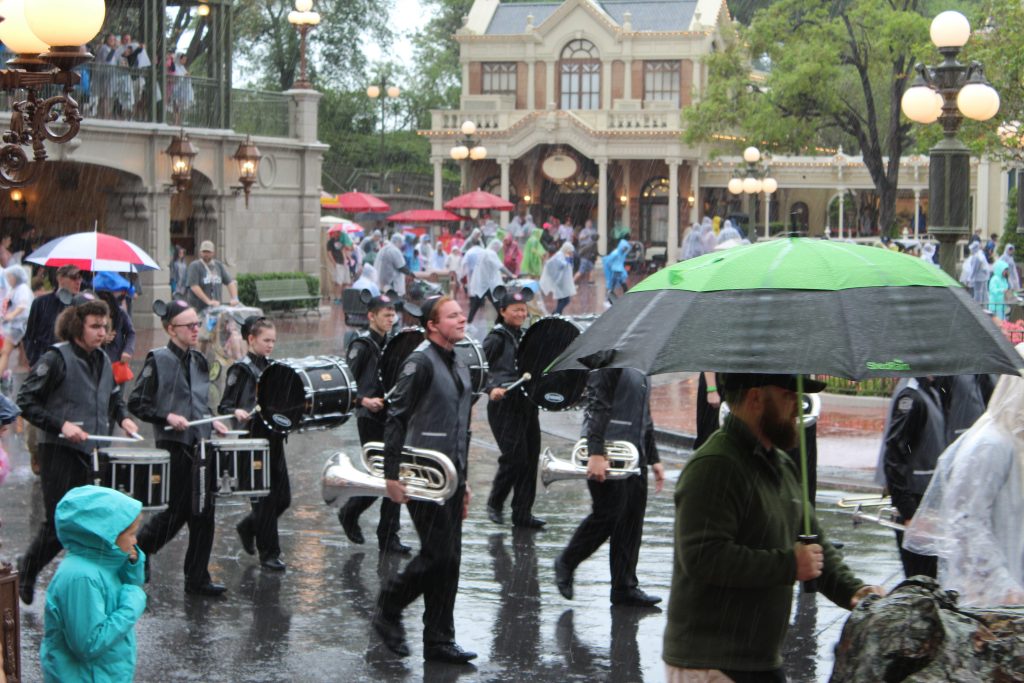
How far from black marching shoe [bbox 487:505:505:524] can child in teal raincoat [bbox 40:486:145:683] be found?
574 centimetres

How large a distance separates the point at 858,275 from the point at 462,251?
3301 cm

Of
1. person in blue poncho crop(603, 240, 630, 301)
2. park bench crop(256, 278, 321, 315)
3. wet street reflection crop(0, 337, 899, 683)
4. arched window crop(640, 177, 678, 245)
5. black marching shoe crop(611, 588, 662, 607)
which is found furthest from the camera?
arched window crop(640, 177, 678, 245)

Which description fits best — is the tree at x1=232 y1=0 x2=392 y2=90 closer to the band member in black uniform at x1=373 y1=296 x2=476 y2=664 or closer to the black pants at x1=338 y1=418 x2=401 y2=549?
the black pants at x1=338 y1=418 x2=401 y2=549

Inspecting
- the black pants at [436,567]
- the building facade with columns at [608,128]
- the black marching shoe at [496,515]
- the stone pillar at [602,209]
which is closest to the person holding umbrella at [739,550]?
the black pants at [436,567]

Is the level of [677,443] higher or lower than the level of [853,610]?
lower

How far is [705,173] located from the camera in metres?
55.1

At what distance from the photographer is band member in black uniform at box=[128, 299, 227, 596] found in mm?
8711

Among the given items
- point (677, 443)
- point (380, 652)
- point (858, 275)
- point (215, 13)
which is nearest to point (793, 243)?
point (858, 275)

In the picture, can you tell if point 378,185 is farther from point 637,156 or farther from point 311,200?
point 311,200

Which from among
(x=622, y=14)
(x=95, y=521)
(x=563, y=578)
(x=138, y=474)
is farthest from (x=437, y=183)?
(x=95, y=521)

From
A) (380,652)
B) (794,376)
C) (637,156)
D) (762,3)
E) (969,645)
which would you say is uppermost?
(762,3)

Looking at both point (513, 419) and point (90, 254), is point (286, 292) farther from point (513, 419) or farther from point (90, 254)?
point (513, 419)

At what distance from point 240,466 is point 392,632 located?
6.10 ft

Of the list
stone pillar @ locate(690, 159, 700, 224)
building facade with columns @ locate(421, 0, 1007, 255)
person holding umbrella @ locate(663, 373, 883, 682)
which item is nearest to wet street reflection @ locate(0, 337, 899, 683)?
person holding umbrella @ locate(663, 373, 883, 682)
